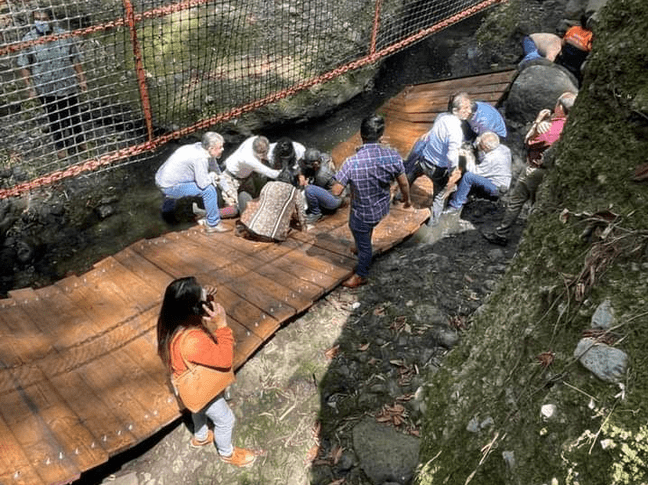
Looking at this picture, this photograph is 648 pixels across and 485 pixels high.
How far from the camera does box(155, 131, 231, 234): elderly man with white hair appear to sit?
6.33 metres

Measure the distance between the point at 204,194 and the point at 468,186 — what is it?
3602 mm

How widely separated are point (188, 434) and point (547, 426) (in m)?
3.04

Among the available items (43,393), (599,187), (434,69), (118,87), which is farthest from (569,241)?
(434,69)

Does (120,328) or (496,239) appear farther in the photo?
(496,239)

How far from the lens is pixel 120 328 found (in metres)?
4.31

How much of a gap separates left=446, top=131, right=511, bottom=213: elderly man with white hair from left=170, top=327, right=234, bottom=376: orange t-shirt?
3.98 m

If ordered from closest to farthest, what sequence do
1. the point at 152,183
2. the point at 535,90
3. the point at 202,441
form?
the point at 202,441, the point at 535,90, the point at 152,183

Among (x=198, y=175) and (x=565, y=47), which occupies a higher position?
(x=565, y=47)

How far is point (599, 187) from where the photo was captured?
1.61 meters

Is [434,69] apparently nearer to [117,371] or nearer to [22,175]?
[22,175]

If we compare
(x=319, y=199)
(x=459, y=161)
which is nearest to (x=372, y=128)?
(x=459, y=161)

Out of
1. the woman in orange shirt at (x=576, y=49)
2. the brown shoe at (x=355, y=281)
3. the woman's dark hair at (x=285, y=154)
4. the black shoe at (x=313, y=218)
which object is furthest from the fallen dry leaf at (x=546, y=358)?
the woman in orange shirt at (x=576, y=49)

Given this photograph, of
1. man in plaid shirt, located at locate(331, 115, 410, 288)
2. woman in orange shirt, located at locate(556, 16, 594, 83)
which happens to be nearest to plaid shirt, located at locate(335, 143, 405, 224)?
man in plaid shirt, located at locate(331, 115, 410, 288)

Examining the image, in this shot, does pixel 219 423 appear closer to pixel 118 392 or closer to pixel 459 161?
pixel 118 392
